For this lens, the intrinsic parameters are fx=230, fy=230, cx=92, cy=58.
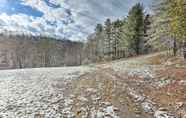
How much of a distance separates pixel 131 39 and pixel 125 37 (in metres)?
1.79

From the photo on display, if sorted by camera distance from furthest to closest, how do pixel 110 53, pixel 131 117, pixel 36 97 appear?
pixel 110 53, pixel 36 97, pixel 131 117

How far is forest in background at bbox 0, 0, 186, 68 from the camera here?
83.4 feet

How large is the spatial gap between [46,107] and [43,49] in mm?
82358

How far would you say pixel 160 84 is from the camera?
51.0 ft

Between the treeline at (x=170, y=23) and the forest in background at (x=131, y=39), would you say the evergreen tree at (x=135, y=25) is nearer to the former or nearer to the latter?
the forest in background at (x=131, y=39)

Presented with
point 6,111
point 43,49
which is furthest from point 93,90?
point 43,49

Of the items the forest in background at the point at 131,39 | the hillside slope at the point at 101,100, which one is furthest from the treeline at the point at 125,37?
the hillside slope at the point at 101,100

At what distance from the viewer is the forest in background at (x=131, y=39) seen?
83.4 ft

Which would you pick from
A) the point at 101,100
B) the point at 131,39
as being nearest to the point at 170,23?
the point at 101,100

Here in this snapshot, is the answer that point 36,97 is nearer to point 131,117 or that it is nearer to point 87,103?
point 87,103

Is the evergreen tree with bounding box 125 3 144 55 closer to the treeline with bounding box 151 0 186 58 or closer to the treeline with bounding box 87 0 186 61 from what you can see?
the treeline with bounding box 87 0 186 61

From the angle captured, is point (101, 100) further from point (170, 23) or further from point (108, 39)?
point (108, 39)

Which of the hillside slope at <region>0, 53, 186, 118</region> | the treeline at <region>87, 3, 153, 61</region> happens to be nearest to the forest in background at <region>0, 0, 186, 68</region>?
the treeline at <region>87, 3, 153, 61</region>

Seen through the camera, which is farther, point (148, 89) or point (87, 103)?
point (148, 89)
